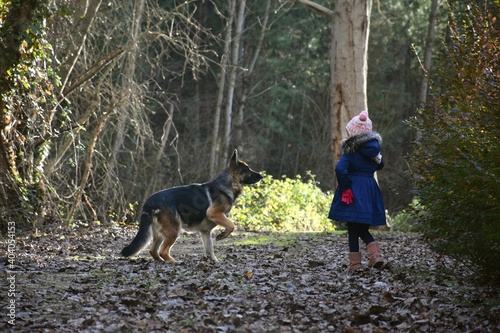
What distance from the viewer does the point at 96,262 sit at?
9.93m

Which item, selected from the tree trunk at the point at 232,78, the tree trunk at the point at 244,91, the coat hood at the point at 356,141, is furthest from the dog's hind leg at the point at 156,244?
the tree trunk at the point at 244,91

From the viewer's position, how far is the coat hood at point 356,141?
30.7ft

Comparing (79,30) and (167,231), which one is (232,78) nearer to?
(79,30)

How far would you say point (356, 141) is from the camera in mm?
9367

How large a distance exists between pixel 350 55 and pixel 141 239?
9.09 m

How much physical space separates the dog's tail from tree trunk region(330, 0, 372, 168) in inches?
329

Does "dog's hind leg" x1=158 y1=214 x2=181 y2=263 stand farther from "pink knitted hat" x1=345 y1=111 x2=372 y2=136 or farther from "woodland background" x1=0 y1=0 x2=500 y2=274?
"woodland background" x1=0 y1=0 x2=500 y2=274

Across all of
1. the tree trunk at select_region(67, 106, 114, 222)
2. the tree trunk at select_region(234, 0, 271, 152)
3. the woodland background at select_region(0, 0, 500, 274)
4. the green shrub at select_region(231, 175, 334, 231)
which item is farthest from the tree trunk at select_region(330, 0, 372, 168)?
the tree trunk at select_region(234, 0, 271, 152)

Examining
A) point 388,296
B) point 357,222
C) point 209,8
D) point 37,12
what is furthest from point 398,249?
point 209,8

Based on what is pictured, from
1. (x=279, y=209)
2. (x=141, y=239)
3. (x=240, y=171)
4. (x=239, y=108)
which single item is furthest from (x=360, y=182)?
(x=239, y=108)

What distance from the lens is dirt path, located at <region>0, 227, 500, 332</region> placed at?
20.3ft

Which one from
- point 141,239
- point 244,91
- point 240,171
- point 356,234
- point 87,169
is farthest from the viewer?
point 244,91

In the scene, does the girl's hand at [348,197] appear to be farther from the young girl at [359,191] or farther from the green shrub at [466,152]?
the green shrub at [466,152]

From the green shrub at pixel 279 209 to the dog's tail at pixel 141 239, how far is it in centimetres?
996
